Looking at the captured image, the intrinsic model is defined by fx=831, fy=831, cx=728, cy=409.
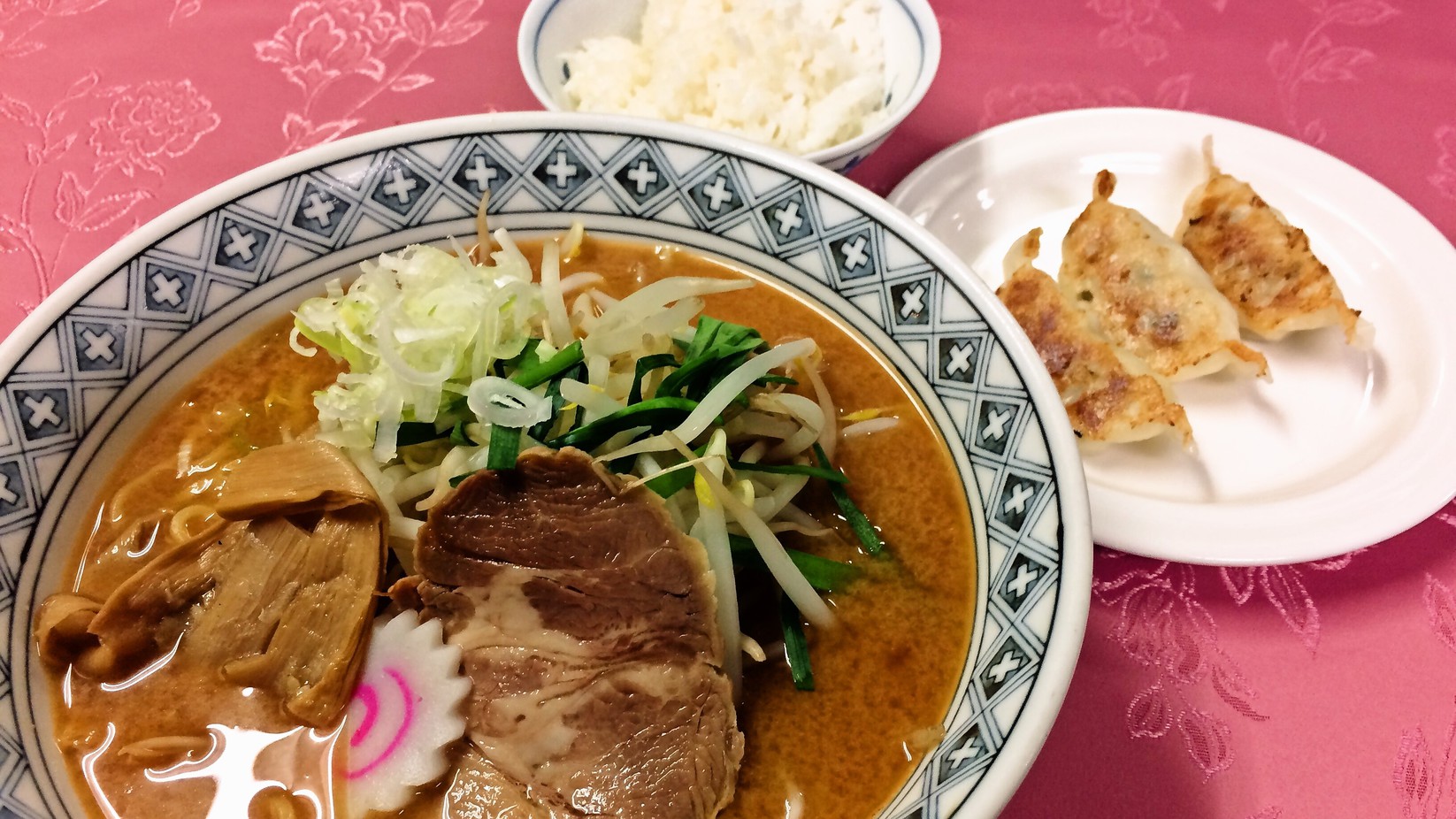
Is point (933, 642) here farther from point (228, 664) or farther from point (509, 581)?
point (228, 664)

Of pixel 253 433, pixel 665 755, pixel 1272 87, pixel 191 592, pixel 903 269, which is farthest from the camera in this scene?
pixel 1272 87

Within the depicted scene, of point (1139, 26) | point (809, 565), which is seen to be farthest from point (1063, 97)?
point (809, 565)

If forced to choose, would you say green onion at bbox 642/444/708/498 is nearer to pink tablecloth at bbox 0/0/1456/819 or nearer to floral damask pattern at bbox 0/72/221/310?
pink tablecloth at bbox 0/0/1456/819

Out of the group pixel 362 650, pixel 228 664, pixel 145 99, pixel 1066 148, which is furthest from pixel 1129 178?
pixel 145 99

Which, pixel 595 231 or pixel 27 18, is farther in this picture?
pixel 27 18

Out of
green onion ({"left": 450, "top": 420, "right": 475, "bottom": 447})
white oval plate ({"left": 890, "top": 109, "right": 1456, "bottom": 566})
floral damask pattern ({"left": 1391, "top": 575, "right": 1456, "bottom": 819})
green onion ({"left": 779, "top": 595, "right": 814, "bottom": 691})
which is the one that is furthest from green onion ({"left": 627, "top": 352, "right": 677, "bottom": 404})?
floral damask pattern ({"left": 1391, "top": 575, "right": 1456, "bottom": 819})

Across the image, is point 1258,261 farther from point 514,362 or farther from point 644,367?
point 514,362
